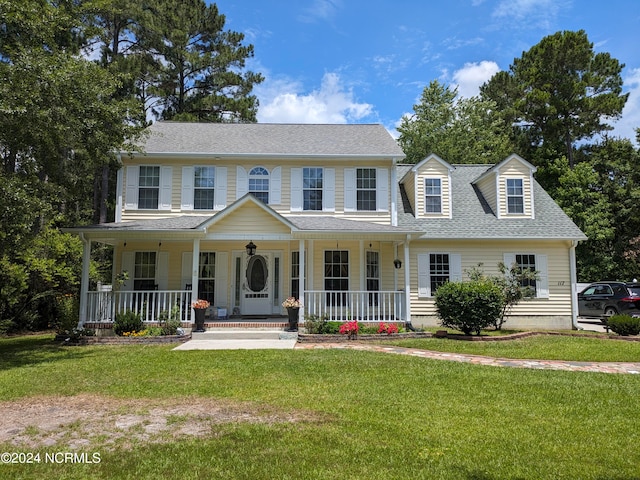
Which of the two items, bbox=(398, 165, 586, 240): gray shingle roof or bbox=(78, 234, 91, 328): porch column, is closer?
bbox=(78, 234, 91, 328): porch column

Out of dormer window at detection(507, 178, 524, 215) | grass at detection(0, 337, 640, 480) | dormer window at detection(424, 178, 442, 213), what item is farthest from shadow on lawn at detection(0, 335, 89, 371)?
dormer window at detection(507, 178, 524, 215)

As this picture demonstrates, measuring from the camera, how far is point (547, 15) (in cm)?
882

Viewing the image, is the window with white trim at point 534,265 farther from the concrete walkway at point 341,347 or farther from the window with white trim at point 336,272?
the concrete walkway at point 341,347

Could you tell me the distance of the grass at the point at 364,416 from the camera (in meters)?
3.76

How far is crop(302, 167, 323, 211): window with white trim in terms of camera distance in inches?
591

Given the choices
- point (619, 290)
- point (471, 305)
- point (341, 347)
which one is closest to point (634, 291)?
point (619, 290)

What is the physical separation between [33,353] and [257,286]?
657 centimetres

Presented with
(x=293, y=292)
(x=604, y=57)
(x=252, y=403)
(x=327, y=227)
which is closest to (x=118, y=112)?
(x=327, y=227)

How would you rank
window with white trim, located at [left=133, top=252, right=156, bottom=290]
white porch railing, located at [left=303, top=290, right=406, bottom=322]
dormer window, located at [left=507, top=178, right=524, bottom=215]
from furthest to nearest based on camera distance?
dormer window, located at [left=507, top=178, right=524, bottom=215] → window with white trim, located at [left=133, top=252, right=156, bottom=290] → white porch railing, located at [left=303, top=290, right=406, bottom=322]

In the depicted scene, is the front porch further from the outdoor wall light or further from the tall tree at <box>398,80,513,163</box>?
the tall tree at <box>398,80,513,163</box>

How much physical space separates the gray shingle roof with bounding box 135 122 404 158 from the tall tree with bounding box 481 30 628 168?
779 inches

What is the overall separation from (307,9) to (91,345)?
437 inches

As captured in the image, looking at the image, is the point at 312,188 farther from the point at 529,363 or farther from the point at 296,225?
the point at 529,363

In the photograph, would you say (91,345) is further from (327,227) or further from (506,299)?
(506,299)
